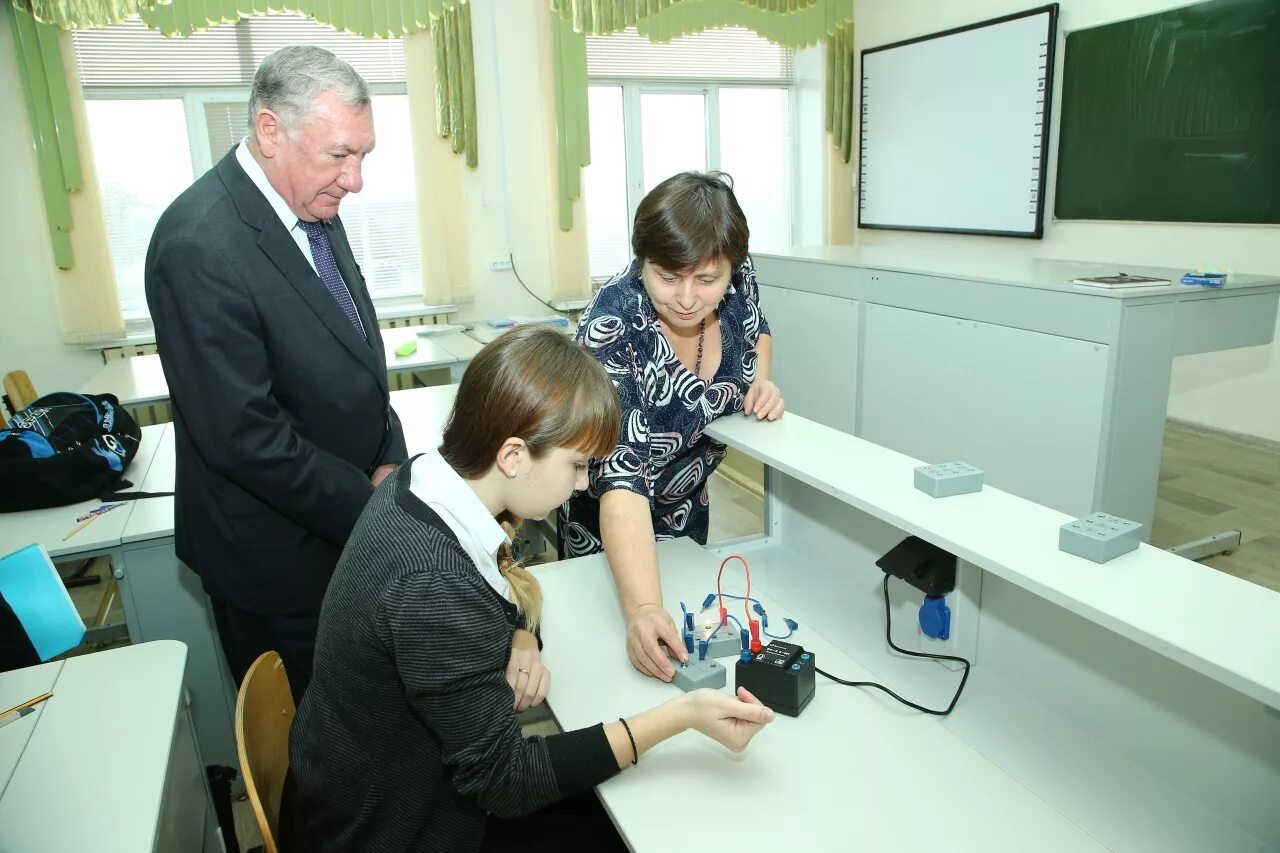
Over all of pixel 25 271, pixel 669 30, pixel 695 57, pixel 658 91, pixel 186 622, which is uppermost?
pixel 669 30

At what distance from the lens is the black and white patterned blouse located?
146 cm

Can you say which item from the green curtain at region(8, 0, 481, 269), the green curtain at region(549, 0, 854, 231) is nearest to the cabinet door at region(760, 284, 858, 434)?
the green curtain at region(549, 0, 854, 231)

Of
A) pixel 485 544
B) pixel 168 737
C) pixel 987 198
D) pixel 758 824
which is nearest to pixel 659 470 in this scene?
Answer: pixel 485 544

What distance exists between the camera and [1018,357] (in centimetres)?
293

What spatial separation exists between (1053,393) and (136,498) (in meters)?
2.75

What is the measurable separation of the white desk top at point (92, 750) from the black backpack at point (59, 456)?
97cm

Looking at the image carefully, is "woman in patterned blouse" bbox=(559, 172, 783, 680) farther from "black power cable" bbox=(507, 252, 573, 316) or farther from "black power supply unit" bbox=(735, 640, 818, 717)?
"black power cable" bbox=(507, 252, 573, 316)

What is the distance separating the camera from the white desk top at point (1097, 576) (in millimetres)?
839

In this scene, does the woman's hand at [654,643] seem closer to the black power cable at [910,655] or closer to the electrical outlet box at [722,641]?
the electrical outlet box at [722,641]

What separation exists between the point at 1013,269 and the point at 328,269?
8.48ft

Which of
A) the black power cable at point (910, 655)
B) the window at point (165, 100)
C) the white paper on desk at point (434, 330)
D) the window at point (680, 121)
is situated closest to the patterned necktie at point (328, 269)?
the black power cable at point (910, 655)

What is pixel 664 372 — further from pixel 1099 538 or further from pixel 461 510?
pixel 1099 538

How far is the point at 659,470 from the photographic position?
166 centimetres

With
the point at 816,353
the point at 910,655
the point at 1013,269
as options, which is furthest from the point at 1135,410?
the point at 910,655
